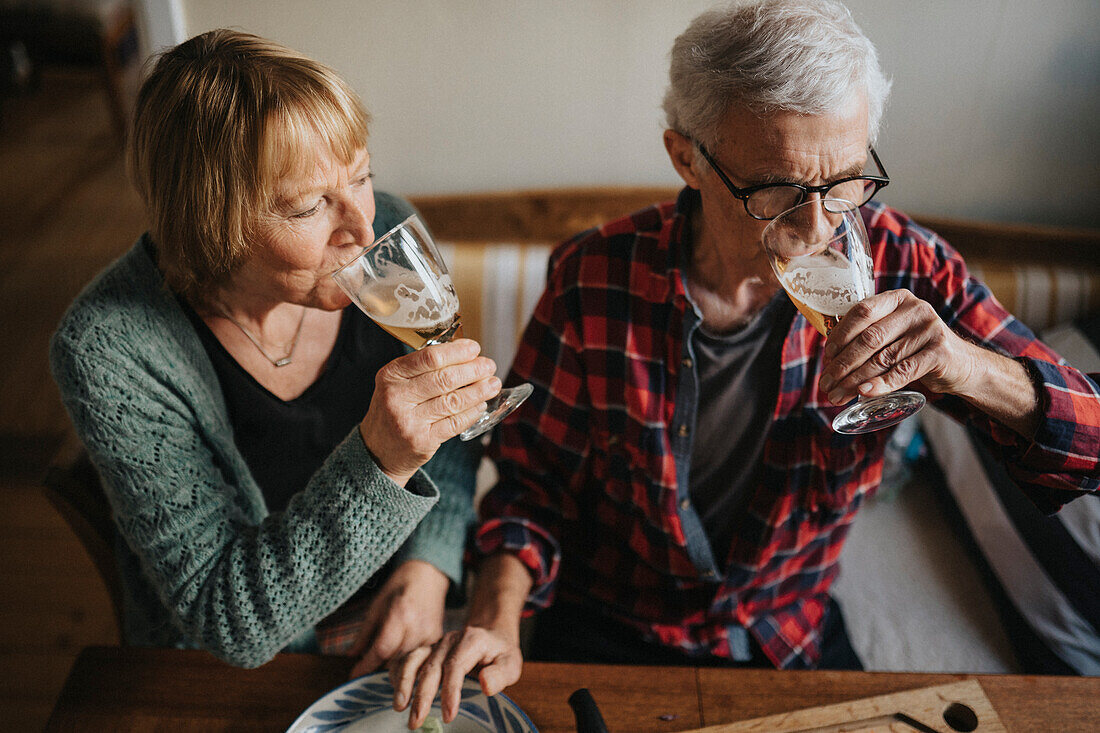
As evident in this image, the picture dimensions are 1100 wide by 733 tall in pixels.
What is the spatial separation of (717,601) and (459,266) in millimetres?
1101

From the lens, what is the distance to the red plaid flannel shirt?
4.35ft

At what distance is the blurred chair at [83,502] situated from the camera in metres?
1.27

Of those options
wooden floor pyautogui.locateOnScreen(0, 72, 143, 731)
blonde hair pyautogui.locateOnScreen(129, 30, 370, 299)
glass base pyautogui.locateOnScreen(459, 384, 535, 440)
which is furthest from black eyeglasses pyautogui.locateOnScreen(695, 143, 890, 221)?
wooden floor pyautogui.locateOnScreen(0, 72, 143, 731)

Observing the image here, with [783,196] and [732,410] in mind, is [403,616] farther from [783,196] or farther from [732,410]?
[783,196]

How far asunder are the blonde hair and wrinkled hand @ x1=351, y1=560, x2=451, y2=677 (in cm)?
58

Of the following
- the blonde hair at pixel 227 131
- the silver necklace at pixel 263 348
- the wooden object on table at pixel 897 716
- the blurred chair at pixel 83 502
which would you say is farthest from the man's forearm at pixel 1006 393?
the blurred chair at pixel 83 502

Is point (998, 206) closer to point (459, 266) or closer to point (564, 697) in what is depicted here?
point (459, 266)

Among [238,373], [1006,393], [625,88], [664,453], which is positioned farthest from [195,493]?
[625,88]

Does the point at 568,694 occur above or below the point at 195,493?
below

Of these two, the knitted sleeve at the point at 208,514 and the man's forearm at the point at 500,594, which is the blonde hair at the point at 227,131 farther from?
the man's forearm at the point at 500,594

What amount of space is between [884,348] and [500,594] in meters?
0.72

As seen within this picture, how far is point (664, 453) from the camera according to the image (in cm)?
139

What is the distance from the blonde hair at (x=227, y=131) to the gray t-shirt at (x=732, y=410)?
0.70 m

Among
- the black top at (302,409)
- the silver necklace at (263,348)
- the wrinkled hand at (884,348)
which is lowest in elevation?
the black top at (302,409)
